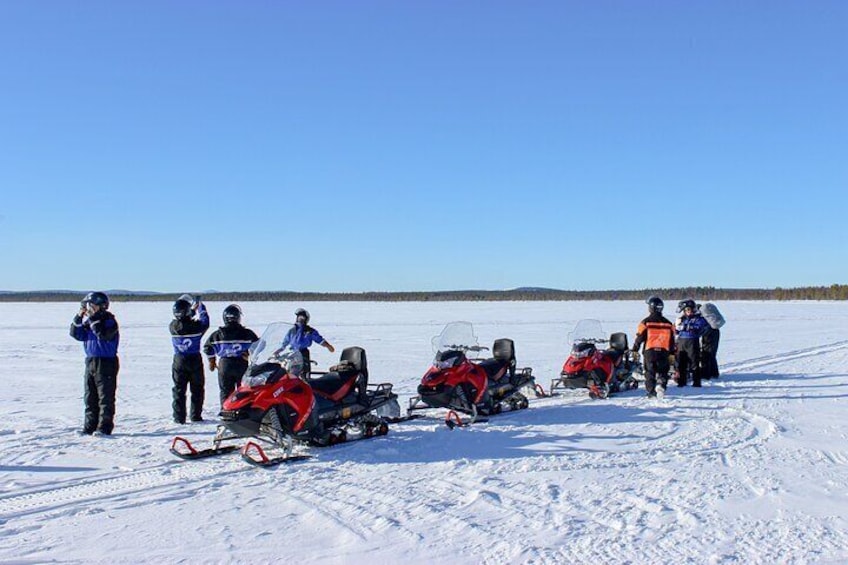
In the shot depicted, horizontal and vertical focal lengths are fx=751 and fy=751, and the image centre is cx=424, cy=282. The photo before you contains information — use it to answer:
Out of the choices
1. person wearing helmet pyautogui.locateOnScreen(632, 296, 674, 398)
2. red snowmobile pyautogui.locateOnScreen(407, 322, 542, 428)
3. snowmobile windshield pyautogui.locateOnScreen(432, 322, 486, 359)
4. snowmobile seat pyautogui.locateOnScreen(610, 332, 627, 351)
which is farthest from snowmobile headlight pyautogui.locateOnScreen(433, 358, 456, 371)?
snowmobile seat pyautogui.locateOnScreen(610, 332, 627, 351)

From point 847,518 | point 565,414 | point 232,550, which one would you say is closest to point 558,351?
point 565,414

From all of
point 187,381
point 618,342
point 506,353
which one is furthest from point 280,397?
point 618,342

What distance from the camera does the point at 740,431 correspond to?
7.39m

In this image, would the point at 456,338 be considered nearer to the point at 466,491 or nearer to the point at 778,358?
the point at 466,491

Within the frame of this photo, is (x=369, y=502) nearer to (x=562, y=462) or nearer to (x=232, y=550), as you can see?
(x=232, y=550)

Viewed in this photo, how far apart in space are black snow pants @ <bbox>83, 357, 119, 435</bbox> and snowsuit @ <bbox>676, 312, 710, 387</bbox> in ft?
25.9

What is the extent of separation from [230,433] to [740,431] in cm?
489

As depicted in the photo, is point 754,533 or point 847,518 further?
point 847,518

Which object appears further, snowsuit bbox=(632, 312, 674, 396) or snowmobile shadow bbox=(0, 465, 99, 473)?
snowsuit bbox=(632, 312, 674, 396)

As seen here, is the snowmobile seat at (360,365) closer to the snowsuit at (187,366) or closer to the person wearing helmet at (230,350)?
the person wearing helmet at (230,350)

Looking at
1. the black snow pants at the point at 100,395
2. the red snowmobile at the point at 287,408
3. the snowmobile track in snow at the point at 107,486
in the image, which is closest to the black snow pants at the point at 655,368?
the red snowmobile at the point at 287,408

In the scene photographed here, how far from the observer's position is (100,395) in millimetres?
7266

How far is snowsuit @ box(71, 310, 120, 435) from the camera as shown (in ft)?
23.7

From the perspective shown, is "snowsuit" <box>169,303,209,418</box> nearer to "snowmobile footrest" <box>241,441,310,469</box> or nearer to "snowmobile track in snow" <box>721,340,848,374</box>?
"snowmobile footrest" <box>241,441,310,469</box>
